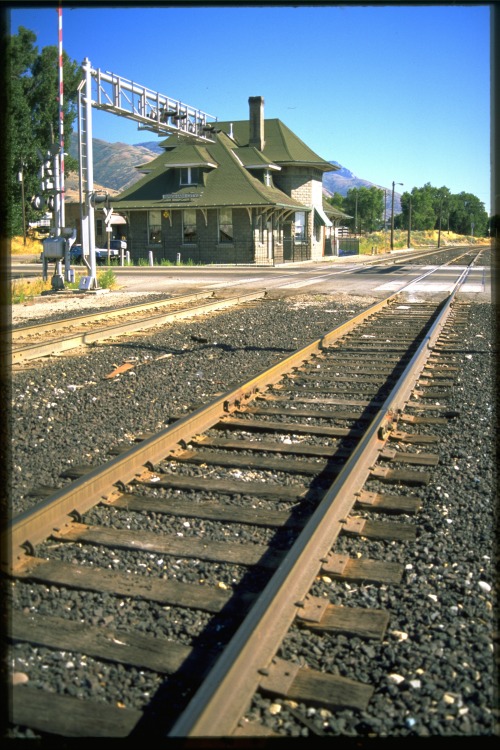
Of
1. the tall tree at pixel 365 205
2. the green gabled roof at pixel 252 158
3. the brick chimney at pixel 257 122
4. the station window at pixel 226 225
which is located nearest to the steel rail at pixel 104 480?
the station window at pixel 226 225

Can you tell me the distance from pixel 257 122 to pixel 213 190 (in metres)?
7.29

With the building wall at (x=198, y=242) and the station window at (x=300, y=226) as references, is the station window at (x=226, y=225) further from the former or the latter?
the station window at (x=300, y=226)

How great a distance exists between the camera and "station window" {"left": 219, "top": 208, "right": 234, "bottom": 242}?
1645 inches

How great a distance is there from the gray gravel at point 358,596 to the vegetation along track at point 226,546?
0.05 m

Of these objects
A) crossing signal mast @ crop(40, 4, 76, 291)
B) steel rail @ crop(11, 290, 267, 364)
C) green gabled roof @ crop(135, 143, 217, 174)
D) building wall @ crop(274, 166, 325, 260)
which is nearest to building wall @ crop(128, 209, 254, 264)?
green gabled roof @ crop(135, 143, 217, 174)

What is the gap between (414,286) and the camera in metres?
23.8

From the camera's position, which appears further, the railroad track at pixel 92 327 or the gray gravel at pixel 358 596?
the railroad track at pixel 92 327

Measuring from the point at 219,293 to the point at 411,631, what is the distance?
1814 cm

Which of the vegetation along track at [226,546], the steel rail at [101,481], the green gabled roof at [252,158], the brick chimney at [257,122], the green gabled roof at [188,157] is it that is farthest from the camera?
the brick chimney at [257,122]

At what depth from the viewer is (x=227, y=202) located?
40.6 meters

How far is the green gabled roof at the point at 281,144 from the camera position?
47.1 m

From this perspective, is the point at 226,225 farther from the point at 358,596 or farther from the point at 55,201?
the point at 358,596

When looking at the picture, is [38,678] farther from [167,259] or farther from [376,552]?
[167,259]

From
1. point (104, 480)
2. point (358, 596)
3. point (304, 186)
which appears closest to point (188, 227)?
point (304, 186)
